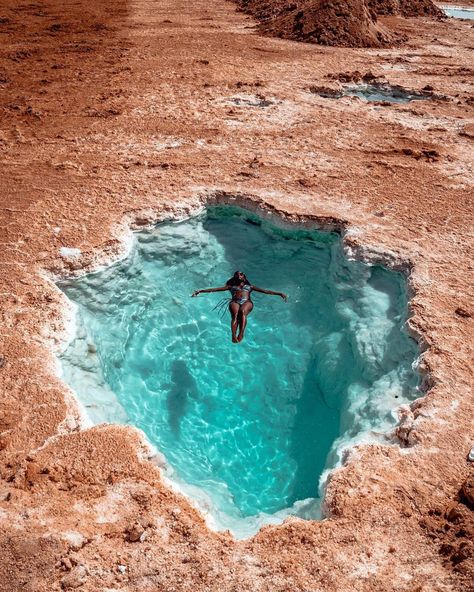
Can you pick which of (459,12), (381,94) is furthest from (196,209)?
(459,12)

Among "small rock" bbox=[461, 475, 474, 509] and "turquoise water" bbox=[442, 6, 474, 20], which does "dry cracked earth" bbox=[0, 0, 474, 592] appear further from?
"turquoise water" bbox=[442, 6, 474, 20]

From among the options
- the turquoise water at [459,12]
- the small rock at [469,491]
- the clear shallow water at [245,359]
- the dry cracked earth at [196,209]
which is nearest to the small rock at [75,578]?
the dry cracked earth at [196,209]

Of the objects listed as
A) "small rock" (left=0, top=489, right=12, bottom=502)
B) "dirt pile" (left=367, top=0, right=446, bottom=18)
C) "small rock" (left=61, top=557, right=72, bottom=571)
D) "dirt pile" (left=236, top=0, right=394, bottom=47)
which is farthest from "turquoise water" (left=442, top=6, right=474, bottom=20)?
"small rock" (left=61, top=557, right=72, bottom=571)

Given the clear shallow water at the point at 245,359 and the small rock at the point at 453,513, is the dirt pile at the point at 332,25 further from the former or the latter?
the small rock at the point at 453,513

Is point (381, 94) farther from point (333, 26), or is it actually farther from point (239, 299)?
point (239, 299)

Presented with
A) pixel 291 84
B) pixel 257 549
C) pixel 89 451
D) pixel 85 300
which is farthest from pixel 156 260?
pixel 291 84

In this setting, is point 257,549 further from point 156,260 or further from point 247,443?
point 156,260
